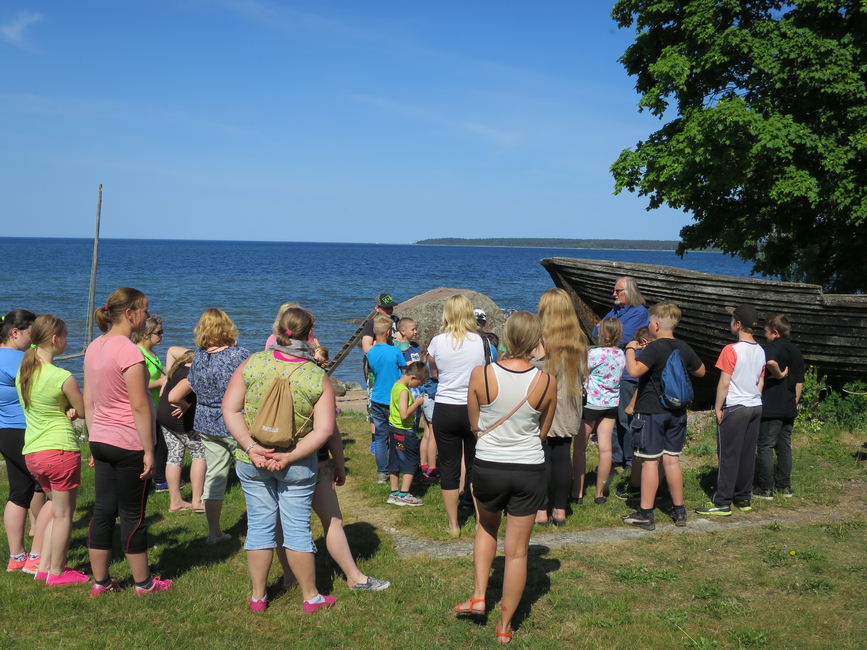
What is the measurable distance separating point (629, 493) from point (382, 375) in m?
2.67

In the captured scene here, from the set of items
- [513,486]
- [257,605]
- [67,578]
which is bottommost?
[67,578]

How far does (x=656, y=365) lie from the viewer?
17.4ft

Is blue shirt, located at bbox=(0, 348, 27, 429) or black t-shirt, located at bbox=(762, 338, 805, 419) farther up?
black t-shirt, located at bbox=(762, 338, 805, 419)

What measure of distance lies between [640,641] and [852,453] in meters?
5.38

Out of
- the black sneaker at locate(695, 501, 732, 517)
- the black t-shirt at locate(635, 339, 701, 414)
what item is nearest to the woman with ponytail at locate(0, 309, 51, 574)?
the black t-shirt at locate(635, 339, 701, 414)

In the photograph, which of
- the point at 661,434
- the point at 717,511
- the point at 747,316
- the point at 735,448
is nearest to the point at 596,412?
the point at 661,434

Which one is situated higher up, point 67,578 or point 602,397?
point 602,397

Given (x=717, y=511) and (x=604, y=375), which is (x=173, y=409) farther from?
(x=717, y=511)

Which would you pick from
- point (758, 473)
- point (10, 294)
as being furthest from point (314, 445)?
point (10, 294)

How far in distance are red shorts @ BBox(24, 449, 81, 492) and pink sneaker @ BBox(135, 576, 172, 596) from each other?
2.69ft

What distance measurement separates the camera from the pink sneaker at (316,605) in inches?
157

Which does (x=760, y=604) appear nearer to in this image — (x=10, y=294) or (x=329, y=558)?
(x=329, y=558)

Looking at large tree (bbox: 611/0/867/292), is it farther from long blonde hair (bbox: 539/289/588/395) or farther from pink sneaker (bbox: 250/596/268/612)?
pink sneaker (bbox: 250/596/268/612)

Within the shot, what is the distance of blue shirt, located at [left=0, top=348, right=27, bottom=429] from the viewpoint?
15.1 ft
